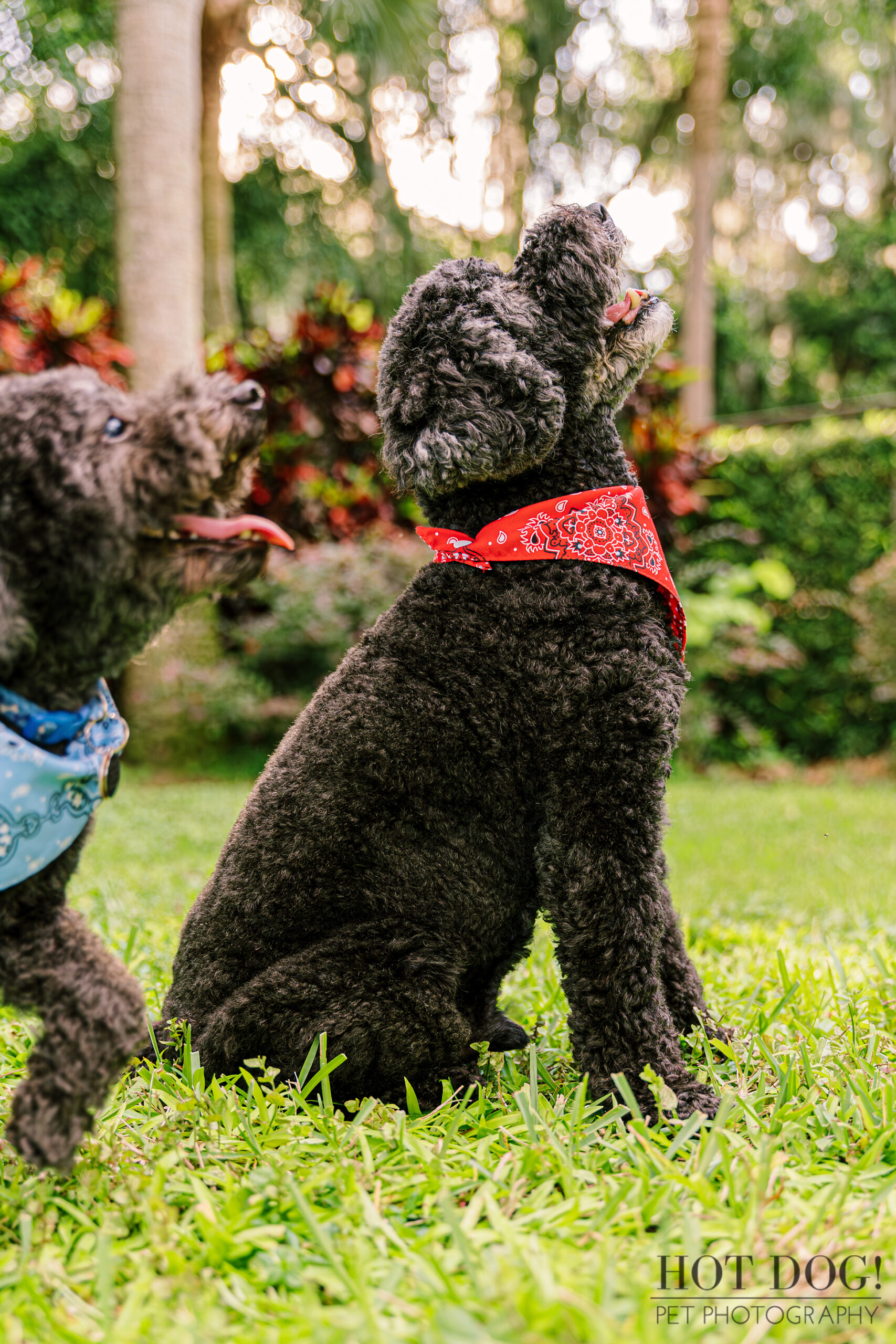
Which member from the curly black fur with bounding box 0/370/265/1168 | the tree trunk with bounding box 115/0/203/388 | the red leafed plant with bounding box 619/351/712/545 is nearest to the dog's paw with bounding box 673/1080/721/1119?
the curly black fur with bounding box 0/370/265/1168

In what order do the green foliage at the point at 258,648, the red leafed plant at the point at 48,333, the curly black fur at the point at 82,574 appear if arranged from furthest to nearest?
the green foliage at the point at 258,648, the red leafed plant at the point at 48,333, the curly black fur at the point at 82,574

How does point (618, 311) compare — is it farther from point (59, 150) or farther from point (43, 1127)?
point (59, 150)

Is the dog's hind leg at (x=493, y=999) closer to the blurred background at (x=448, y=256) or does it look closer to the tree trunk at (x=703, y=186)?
the blurred background at (x=448, y=256)

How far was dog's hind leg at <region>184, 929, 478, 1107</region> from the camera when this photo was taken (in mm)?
1862

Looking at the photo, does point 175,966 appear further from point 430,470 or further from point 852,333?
point 852,333

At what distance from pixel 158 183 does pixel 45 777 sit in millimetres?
6195

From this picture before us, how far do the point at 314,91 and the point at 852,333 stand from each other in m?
11.5

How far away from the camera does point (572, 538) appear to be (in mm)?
1914

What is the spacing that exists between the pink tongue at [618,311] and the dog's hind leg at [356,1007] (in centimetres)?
136

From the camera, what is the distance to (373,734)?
1887 millimetres

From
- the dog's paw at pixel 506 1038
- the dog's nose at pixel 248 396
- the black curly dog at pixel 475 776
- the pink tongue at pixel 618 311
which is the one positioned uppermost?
the pink tongue at pixel 618 311

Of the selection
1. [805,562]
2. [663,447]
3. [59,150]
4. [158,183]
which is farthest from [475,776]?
[59,150]

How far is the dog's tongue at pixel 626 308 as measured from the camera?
1966 millimetres

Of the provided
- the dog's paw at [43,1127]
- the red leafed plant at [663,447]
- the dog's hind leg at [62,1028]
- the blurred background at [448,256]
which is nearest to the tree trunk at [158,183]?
the blurred background at [448,256]
